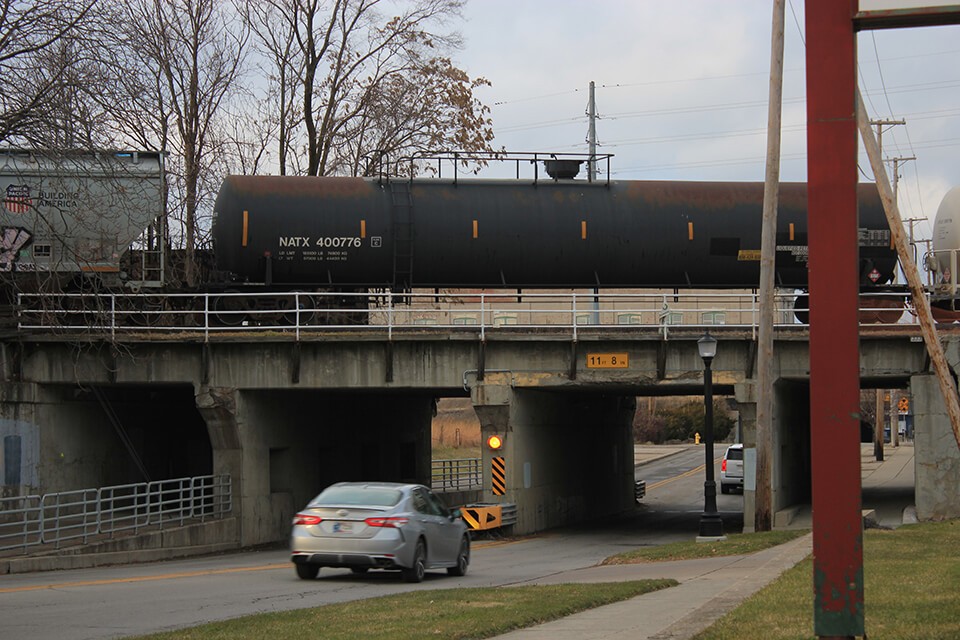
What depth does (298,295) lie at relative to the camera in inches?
1126

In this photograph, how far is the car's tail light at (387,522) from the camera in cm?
1588

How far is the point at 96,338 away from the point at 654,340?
1285 centimetres

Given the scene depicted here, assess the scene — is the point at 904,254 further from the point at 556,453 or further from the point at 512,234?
the point at 556,453

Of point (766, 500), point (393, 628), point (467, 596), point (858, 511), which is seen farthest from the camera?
point (766, 500)

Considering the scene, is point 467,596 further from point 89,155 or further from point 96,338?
point 96,338

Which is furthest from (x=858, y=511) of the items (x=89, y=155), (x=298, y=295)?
(x=298, y=295)

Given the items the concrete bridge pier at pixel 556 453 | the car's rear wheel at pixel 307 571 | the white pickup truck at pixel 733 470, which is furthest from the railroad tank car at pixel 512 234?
the white pickup truck at pixel 733 470

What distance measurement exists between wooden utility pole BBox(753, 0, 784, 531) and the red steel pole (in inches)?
628

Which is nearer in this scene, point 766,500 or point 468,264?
point 766,500

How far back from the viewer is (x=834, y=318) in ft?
24.5

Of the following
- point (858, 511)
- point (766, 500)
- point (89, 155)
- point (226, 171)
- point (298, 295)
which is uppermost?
point (226, 171)

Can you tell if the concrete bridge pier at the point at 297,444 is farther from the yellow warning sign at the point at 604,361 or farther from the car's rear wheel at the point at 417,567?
the car's rear wheel at the point at 417,567

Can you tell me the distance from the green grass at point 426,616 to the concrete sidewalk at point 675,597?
27cm

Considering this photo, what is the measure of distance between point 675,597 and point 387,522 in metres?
4.32
